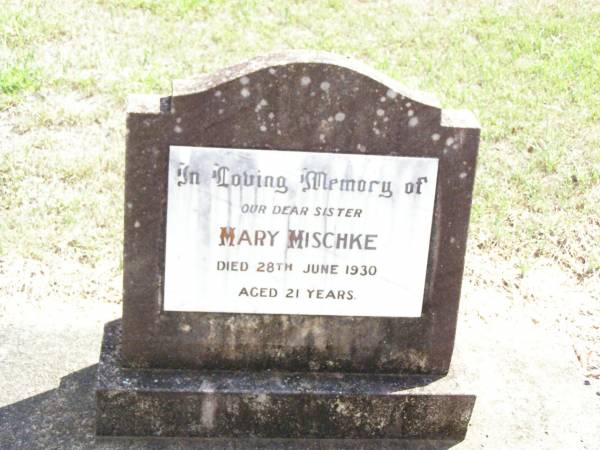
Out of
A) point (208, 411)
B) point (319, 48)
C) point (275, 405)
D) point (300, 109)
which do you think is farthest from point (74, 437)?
point (319, 48)

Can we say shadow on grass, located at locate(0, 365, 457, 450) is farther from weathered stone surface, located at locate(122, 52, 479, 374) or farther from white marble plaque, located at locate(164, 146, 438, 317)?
white marble plaque, located at locate(164, 146, 438, 317)

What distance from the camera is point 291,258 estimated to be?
Answer: 4.08 m

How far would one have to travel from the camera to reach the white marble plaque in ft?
12.9

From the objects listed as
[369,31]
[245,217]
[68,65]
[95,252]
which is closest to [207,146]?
[245,217]

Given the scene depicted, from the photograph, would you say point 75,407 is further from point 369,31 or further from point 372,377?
point 369,31

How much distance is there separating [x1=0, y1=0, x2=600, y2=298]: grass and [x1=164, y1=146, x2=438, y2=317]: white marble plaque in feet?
5.13

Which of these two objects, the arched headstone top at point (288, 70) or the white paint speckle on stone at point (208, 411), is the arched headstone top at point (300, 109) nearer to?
the arched headstone top at point (288, 70)

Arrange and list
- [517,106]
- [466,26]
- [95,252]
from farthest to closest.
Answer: [466,26] → [517,106] → [95,252]

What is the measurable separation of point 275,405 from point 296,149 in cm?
105

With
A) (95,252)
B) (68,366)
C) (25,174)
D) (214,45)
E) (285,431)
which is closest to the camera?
(285,431)

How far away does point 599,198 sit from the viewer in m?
6.26

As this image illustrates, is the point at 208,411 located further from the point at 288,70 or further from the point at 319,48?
the point at 319,48

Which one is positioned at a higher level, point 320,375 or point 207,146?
point 207,146

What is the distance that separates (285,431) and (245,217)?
91 centimetres
